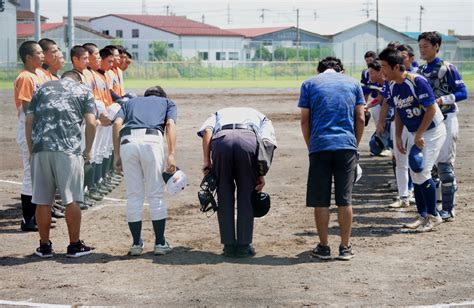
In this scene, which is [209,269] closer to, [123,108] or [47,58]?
[123,108]

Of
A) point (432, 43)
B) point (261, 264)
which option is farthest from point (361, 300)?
point (432, 43)

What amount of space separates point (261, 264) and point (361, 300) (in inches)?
62.0

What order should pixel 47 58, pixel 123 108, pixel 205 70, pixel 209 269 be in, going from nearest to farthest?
pixel 209 269
pixel 123 108
pixel 47 58
pixel 205 70

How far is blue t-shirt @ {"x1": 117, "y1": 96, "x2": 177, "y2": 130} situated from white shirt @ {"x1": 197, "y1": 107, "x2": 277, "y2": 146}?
412mm

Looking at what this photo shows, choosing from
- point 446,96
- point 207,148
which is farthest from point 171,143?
point 446,96

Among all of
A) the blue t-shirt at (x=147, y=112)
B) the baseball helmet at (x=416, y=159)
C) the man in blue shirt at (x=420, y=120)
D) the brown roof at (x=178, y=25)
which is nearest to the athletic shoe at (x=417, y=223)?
the man in blue shirt at (x=420, y=120)

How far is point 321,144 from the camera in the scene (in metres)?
8.32

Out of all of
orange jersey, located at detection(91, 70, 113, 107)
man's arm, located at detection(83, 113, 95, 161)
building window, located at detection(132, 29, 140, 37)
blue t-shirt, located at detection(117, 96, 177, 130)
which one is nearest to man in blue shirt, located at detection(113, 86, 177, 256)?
blue t-shirt, located at detection(117, 96, 177, 130)

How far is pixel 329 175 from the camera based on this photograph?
844 cm

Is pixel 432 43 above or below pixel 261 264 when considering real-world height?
above

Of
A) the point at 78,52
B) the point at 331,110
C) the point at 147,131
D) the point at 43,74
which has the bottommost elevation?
the point at 147,131

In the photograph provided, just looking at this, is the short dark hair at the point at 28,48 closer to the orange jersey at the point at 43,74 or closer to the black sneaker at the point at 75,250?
the orange jersey at the point at 43,74

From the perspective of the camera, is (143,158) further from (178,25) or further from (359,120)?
(178,25)

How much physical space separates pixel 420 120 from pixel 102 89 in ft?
17.0
